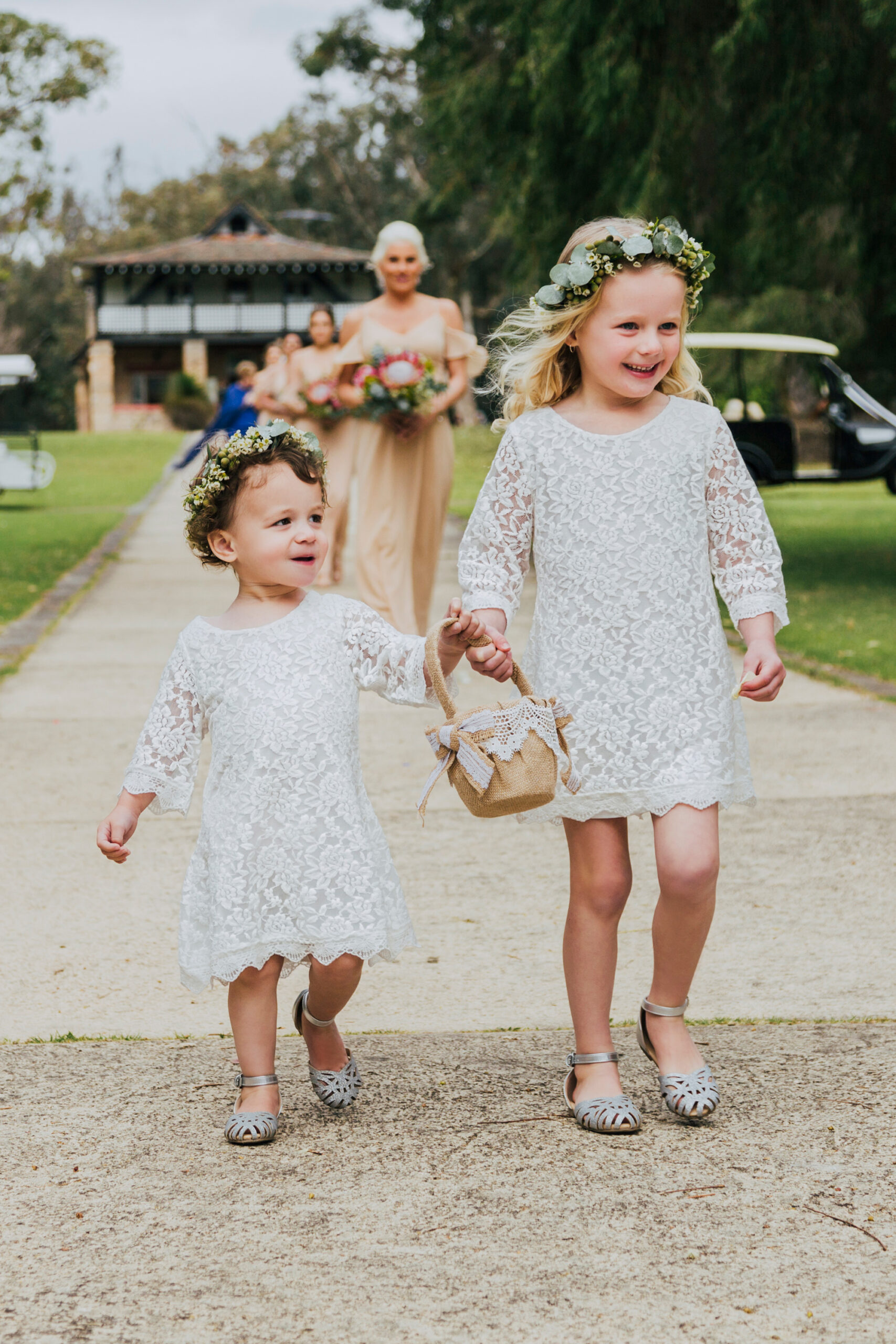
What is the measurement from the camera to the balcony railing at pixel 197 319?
6041 cm

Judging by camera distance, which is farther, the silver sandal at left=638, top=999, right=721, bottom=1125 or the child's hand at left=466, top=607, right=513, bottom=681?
the silver sandal at left=638, top=999, right=721, bottom=1125

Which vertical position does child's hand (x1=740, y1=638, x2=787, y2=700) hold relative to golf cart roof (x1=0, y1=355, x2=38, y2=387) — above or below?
above

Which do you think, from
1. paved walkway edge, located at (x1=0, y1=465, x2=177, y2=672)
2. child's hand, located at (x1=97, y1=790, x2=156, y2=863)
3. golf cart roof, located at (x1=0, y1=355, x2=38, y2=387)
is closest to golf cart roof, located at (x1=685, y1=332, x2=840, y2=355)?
paved walkway edge, located at (x1=0, y1=465, x2=177, y2=672)

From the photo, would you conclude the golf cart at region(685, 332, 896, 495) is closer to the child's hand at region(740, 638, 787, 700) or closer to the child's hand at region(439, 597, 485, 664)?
the child's hand at region(740, 638, 787, 700)

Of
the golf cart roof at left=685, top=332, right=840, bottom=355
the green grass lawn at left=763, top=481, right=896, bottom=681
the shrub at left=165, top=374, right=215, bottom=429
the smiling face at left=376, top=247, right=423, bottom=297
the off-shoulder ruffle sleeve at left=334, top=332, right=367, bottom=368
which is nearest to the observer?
the smiling face at left=376, top=247, right=423, bottom=297

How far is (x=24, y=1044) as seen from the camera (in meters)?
3.44

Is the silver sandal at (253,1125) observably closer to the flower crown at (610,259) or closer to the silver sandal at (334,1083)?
the silver sandal at (334,1083)

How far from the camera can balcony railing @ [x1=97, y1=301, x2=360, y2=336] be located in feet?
198

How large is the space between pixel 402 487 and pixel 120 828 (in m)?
5.98

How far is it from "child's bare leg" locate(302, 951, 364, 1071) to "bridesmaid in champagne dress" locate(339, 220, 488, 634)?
557 cm

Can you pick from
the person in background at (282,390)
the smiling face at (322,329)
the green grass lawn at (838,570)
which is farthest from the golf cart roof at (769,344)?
the smiling face at (322,329)

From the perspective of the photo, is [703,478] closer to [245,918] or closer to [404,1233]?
[245,918]

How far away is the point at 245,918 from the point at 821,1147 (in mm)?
1080

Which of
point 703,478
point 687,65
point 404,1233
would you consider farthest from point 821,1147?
point 687,65
